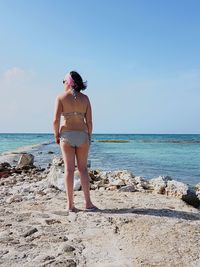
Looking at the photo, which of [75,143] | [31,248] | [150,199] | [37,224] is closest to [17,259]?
[31,248]

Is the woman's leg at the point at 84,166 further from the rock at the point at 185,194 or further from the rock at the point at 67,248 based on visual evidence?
the rock at the point at 185,194

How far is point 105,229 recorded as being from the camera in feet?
17.5

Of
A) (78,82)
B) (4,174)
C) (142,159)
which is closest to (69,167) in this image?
(78,82)

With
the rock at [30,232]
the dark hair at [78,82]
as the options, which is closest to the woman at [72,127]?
the dark hair at [78,82]

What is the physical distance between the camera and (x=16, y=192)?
9.40 meters

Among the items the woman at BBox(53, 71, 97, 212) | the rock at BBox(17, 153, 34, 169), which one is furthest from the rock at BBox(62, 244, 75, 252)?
the rock at BBox(17, 153, 34, 169)

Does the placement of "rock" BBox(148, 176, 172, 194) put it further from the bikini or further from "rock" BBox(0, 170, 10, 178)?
"rock" BBox(0, 170, 10, 178)

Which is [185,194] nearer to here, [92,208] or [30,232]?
[92,208]

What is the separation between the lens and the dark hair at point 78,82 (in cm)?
632

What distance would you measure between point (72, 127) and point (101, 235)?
6.60 ft

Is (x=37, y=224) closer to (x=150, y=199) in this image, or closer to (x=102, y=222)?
(x=102, y=222)

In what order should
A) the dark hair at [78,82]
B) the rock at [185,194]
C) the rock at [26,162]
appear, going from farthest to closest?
the rock at [26,162] < the rock at [185,194] < the dark hair at [78,82]

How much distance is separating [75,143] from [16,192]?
3.61 m

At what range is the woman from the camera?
20.8 feet
